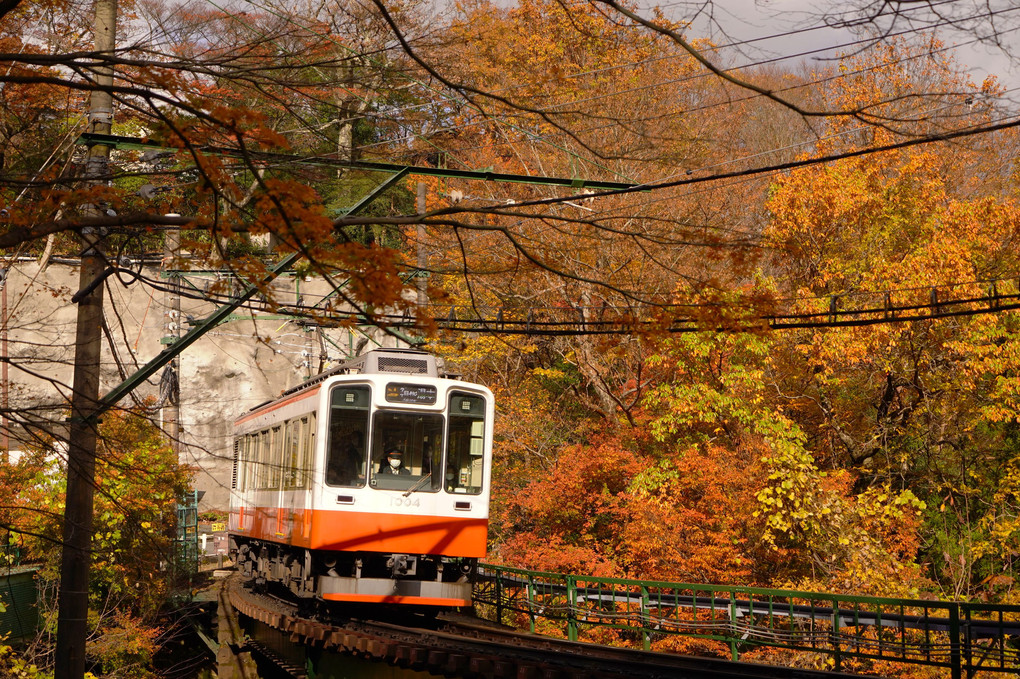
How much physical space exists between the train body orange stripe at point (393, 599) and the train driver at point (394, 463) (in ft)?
5.39

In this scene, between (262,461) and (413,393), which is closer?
(413,393)

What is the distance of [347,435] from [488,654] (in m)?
3.48

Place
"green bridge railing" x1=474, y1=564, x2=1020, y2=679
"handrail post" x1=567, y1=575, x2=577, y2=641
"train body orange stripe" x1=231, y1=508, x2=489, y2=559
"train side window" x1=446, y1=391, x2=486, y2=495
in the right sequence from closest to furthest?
"green bridge railing" x1=474, y1=564, x2=1020, y2=679 → "train body orange stripe" x1=231, y1=508, x2=489, y2=559 → "train side window" x1=446, y1=391, x2=486, y2=495 → "handrail post" x1=567, y1=575, x2=577, y2=641

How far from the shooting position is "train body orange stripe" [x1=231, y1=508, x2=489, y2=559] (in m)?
12.1

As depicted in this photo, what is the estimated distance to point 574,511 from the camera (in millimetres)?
21281

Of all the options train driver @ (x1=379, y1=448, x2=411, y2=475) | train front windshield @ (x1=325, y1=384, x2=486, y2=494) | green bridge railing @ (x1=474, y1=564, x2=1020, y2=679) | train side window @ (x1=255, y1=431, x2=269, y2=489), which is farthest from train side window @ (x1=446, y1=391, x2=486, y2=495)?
train side window @ (x1=255, y1=431, x2=269, y2=489)

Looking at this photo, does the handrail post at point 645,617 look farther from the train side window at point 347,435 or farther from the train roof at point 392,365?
the train side window at point 347,435

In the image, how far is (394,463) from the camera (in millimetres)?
12516

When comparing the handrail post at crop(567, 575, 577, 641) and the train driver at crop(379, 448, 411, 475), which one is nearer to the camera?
the train driver at crop(379, 448, 411, 475)

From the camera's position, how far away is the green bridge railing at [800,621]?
9.81m

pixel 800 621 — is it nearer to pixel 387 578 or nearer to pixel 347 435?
pixel 387 578

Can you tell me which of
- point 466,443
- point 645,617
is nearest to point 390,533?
point 466,443

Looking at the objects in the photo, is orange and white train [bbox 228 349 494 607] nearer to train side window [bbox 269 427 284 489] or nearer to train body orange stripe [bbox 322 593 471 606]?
train body orange stripe [bbox 322 593 471 606]

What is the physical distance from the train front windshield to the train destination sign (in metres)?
0.16
